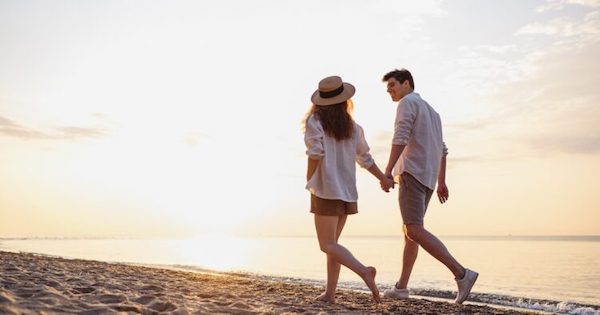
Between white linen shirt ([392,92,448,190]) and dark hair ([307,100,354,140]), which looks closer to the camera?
dark hair ([307,100,354,140])

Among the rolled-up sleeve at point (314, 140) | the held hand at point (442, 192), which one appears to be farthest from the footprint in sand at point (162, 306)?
the held hand at point (442, 192)

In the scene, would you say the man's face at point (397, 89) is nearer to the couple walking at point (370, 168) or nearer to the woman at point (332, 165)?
the couple walking at point (370, 168)

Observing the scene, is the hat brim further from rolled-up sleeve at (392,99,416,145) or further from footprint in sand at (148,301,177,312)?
footprint in sand at (148,301,177,312)

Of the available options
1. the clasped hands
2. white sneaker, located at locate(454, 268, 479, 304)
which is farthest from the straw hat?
white sneaker, located at locate(454, 268, 479, 304)

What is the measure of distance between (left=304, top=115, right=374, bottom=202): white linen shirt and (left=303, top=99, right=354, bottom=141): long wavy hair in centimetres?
4

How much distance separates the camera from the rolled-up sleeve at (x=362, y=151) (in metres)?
4.60

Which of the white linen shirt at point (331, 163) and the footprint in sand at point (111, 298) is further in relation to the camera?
the white linen shirt at point (331, 163)

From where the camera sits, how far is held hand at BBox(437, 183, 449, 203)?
540 cm

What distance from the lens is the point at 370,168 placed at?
15.4 feet

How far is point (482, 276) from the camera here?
11.9 m

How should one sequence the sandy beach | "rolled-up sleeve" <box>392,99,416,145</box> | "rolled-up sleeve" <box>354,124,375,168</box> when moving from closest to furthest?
the sandy beach, "rolled-up sleeve" <box>354,124,375,168</box>, "rolled-up sleeve" <box>392,99,416,145</box>

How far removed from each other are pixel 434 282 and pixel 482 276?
2.17m

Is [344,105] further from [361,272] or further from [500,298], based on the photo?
[500,298]

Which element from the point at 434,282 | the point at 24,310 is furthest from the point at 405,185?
the point at 434,282
